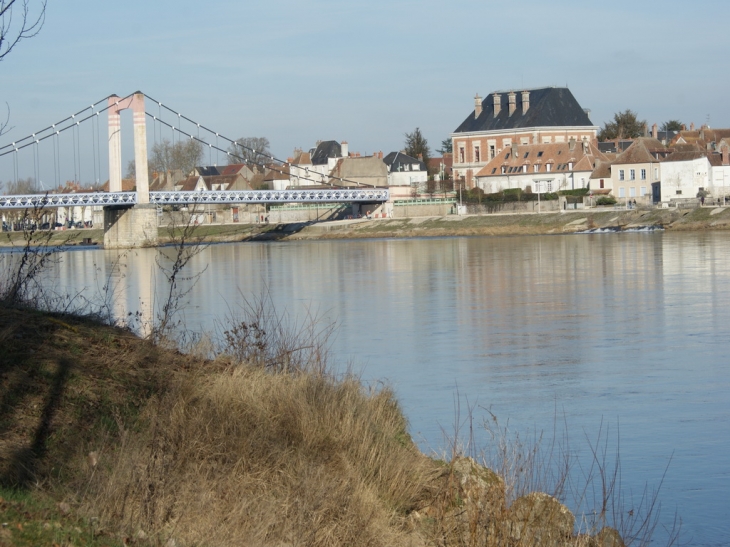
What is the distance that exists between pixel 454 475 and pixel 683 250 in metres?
30.2

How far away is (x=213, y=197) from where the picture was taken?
5847cm

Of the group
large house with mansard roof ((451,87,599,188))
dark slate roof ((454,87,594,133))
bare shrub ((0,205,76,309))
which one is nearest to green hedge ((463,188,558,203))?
large house with mansard roof ((451,87,599,188))

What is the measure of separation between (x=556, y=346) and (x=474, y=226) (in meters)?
46.7

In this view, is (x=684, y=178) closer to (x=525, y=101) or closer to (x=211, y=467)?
(x=525, y=101)

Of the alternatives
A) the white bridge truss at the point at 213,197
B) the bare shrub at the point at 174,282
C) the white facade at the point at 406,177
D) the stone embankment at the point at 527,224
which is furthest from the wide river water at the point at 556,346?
the white facade at the point at 406,177

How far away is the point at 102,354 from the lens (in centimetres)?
707

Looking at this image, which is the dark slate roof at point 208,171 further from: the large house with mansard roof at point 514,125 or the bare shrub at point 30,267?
the bare shrub at point 30,267

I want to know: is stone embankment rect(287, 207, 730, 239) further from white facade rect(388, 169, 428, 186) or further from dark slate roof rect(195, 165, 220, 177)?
dark slate roof rect(195, 165, 220, 177)

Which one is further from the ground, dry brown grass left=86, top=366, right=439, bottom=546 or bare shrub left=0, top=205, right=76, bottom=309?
bare shrub left=0, top=205, right=76, bottom=309

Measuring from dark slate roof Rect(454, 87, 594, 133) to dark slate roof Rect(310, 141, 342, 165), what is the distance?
13976 millimetres

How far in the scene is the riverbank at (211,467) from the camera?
15.3 feet

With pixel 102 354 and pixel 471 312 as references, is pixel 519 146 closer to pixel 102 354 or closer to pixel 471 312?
pixel 471 312

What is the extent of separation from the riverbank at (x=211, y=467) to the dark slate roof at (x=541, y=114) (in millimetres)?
71523

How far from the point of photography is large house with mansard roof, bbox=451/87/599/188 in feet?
250
